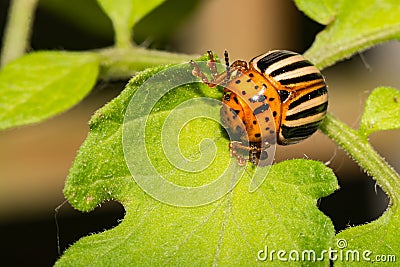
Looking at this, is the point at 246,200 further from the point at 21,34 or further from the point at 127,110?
the point at 21,34

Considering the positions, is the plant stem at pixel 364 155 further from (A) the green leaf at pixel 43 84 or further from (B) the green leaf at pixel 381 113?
(A) the green leaf at pixel 43 84

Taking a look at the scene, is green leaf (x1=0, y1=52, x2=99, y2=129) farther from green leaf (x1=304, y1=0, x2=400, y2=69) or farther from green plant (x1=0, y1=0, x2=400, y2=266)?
green leaf (x1=304, y1=0, x2=400, y2=69)

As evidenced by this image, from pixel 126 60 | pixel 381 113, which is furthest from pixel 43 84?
pixel 381 113

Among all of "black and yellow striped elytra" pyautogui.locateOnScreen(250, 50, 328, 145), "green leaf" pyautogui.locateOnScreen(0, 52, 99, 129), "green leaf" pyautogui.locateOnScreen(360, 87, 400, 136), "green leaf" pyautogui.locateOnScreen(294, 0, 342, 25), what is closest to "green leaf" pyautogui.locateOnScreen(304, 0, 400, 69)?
"green leaf" pyautogui.locateOnScreen(294, 0, 342, 25)

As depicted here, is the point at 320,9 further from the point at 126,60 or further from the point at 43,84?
the point at 43,84

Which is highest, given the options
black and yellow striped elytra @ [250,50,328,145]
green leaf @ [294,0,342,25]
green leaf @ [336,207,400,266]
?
green leaf @ [294,0,342,25]

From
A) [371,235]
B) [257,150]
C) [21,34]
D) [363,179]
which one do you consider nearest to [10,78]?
[21,34]
